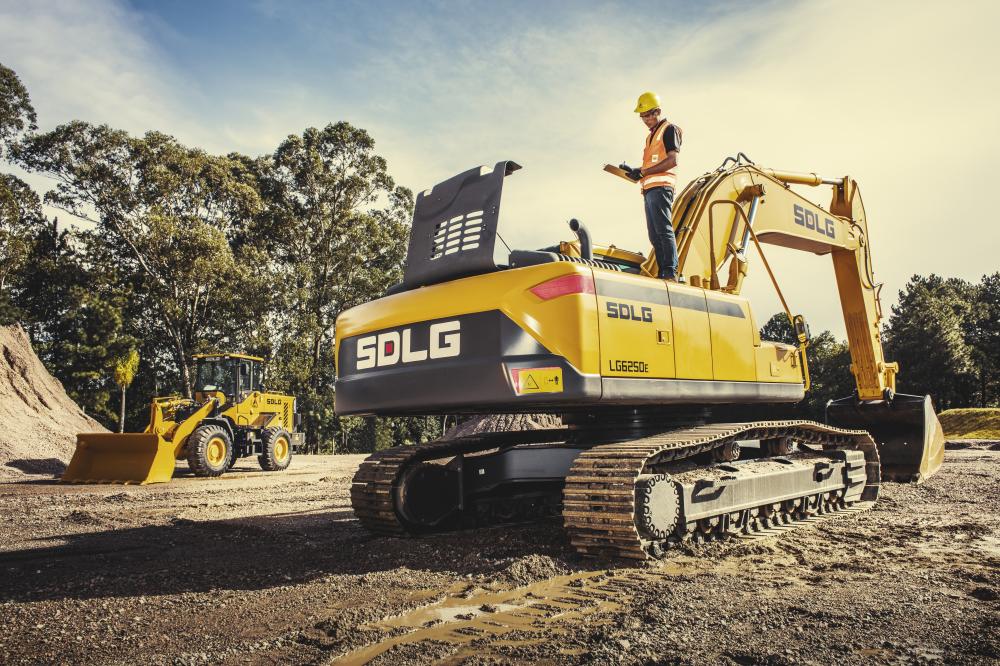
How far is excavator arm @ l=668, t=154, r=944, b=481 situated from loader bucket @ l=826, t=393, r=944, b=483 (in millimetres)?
11

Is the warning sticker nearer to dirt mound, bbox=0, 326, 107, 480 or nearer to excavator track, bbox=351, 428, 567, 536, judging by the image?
excavator track, bbox=351, 428, 567, 536

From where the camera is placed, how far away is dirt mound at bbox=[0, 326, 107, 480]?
58.4 feet

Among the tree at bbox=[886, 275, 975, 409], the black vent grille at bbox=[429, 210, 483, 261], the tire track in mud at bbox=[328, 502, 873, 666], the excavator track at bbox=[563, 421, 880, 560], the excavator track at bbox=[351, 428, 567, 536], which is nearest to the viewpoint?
the tire track in mud at bbox=[328, 502, 873, 666]

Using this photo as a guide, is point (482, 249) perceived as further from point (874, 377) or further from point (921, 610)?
point (874, 377)

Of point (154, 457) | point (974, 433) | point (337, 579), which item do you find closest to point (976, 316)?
point (974, 433)

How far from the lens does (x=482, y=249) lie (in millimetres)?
5684

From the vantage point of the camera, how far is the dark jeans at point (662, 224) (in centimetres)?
625

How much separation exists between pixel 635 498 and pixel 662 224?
2.36 meters

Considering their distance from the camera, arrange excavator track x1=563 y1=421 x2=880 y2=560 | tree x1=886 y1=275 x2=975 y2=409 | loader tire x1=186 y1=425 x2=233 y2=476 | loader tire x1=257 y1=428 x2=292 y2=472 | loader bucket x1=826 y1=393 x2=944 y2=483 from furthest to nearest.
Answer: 1. tree x1=886 y1=275 x2=975 y2=409
2. loader tire x1=257 y1=428 x2=292 y2=472
3. loader tire x1=186 y1=425 x2=233 y2=476
4. loader bucket x1=826 y1=393 x2=944 y2=483
5. excavator track x1=563 y1=421 x2=880 y2=560

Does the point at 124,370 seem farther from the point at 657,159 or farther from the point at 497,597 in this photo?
the point at 497,597

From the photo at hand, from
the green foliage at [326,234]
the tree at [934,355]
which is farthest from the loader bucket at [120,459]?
the tree at [934,355]

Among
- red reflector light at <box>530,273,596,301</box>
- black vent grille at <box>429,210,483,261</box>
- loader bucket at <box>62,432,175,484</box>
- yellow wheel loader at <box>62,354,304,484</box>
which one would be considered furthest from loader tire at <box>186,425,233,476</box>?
red reflector light at <box>530,273,596,301</box>

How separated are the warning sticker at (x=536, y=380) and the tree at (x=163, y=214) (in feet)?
92.1

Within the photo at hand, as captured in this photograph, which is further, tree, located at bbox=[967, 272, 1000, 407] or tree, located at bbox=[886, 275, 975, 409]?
tree, located at bbox=[967, 272, 1000, 407]
